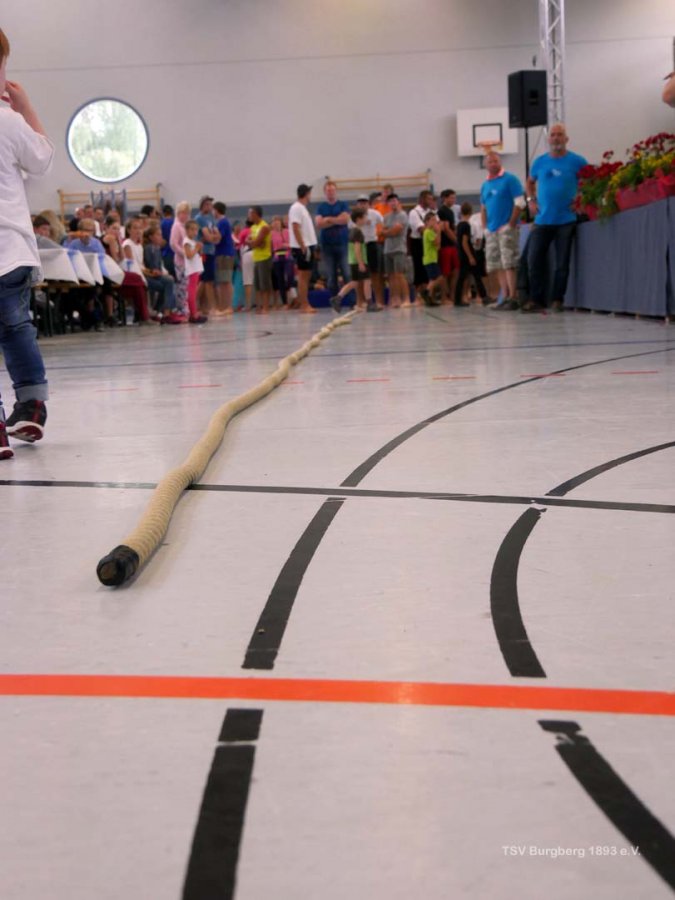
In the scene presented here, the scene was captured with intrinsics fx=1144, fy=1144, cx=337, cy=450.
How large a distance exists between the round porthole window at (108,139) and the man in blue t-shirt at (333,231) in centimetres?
832

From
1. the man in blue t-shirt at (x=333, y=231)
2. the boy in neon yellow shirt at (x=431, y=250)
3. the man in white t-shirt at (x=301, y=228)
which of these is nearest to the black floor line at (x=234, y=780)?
the man in blue t-shirt at (x=333, y=231)

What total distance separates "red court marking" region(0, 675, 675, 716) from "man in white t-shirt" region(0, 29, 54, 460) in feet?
7.05

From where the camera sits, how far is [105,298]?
13617 mm

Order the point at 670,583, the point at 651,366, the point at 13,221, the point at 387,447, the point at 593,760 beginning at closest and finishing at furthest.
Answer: the point at 593,760, the point at 670,583, the point at 387,447, the point at 13,221, the point at 651,366

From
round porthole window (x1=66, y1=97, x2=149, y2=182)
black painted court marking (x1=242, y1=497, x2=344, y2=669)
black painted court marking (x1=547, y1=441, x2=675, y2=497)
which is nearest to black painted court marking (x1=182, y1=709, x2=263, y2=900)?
black painted court marking (x1=242, y1=497, x2=344, y2=669)

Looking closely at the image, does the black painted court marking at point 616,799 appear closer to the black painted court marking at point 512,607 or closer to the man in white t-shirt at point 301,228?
the black painted court marking at point 512,607

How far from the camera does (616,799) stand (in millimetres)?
1036

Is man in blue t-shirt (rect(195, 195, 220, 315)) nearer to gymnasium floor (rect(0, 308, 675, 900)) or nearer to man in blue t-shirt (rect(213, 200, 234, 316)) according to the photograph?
man in blue t-shirt (rect(213, 200, 234, 316))

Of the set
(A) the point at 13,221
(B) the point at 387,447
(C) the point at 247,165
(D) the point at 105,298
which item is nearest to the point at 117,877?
(B) the point at 387,447

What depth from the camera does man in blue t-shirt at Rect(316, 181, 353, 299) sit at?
1341 cm

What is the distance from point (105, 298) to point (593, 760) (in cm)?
1303

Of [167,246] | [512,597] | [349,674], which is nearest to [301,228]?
[167,246]

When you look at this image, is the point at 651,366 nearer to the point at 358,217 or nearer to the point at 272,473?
the point at 272,473

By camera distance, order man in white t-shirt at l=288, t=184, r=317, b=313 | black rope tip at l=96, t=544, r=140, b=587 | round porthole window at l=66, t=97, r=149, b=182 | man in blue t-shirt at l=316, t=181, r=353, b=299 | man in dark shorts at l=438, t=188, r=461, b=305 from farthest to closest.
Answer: round porthole window at l=66, t=97, r=149, b=182 → man in dark shorts at l=438, t=188, r=461, b=305 → man in white t-shirt at l=288, t=184, r=317, b=313 → man in blue t-shirt at l=316, t=181, r=353, b=299 → black rope tip at l=96, t=544, r=140, b=587
